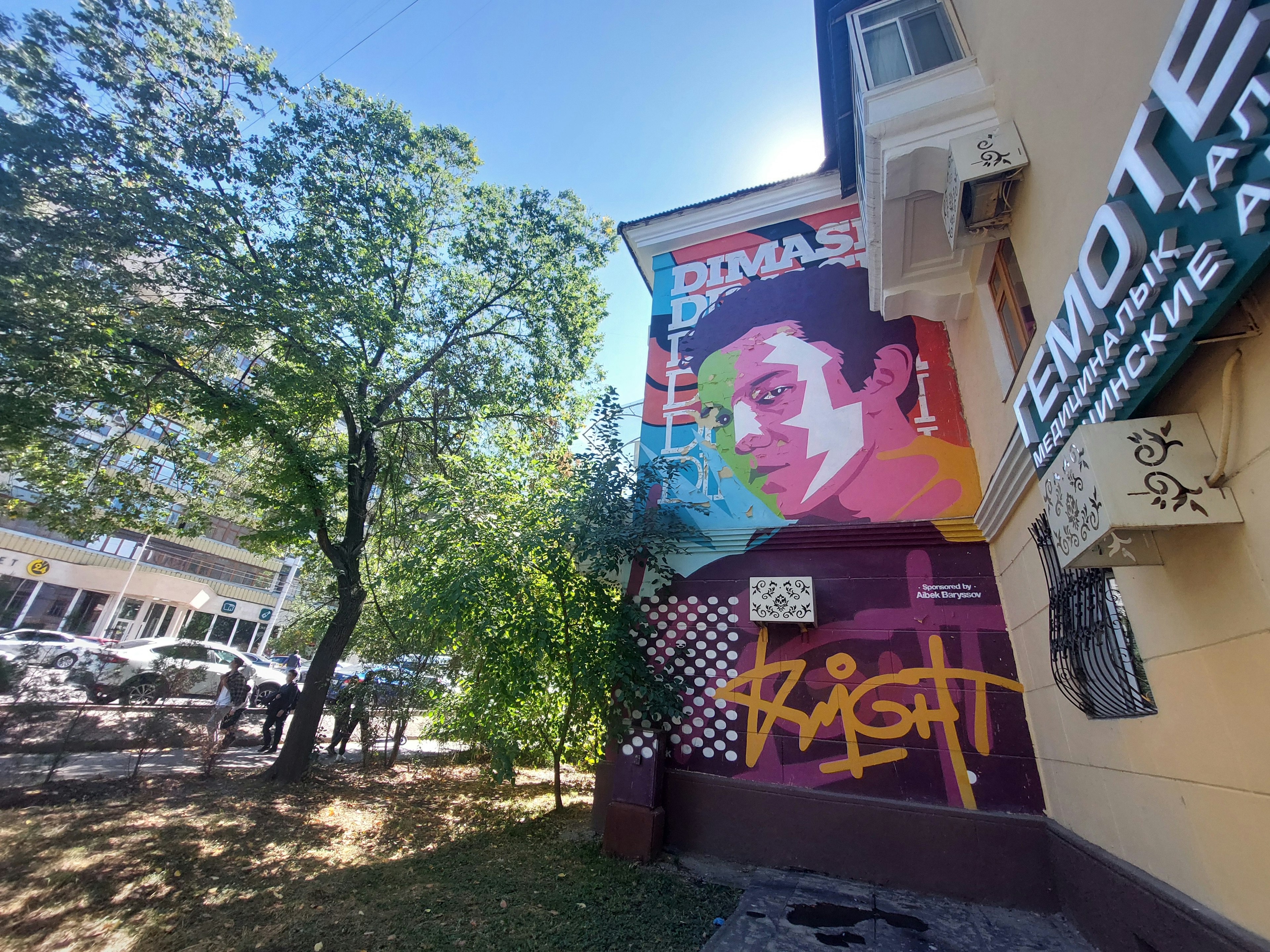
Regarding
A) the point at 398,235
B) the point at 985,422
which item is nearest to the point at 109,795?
the point at 398,235

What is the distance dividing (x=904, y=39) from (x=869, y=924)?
833 cm

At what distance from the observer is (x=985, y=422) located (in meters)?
5.21

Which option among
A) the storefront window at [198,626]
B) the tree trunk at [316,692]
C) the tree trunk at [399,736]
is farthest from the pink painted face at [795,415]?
the storefront window at [198,626]

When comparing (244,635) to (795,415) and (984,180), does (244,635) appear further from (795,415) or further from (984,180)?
(984,180)

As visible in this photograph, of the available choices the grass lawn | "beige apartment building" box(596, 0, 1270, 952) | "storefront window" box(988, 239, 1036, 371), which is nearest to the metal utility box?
"beige apartment building" box(596, 0, 1270, 952)

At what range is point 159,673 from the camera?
25.6 ft

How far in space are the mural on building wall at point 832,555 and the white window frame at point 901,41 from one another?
233 centimetres

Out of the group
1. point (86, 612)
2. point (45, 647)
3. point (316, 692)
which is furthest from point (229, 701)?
point (86, 612)

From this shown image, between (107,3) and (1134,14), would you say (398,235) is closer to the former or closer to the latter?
(107,3)

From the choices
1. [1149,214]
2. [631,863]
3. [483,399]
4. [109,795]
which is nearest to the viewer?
[1149,214]

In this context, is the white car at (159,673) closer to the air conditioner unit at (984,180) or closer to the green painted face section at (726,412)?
the green painted face section at (726,412)

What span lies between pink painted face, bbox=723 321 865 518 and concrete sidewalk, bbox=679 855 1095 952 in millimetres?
3566

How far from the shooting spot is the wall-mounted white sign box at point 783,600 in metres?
5.37

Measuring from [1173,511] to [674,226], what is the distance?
26.5ft
